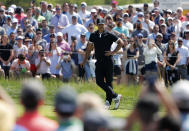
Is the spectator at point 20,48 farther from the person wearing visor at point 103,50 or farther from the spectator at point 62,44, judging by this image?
the person wearing visor at point 103,50

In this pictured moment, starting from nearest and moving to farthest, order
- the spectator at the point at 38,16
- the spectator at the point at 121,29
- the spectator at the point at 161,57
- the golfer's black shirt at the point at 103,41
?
the golfer's black shirt at the point at 103,41
the spectator at the point at 161,57
the spectator at the point at 121,29
the spectator at the point at 38,16

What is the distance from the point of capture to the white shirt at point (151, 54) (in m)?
18.6

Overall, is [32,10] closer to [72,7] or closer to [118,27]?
[72,7]

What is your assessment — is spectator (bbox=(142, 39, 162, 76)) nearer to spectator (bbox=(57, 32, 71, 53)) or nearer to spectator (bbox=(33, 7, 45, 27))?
spectator (bbox=(57, 32, 71, 53))

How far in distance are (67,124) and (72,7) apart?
1619cm

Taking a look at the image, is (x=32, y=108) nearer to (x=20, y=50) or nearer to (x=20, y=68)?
(x=20, y=68)

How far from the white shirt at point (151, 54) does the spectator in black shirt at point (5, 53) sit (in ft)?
14.1

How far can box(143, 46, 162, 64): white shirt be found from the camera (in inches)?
734

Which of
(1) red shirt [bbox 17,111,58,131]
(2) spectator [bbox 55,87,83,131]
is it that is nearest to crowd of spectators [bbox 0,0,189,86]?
(1) red shirt [bbox 17,111,58,131]

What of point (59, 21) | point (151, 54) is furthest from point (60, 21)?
point (151, 54)

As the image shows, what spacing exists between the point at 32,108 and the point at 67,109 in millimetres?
405

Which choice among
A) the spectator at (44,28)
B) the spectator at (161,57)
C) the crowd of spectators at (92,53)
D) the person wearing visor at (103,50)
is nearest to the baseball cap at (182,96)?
the person wearing visor at (103,50)

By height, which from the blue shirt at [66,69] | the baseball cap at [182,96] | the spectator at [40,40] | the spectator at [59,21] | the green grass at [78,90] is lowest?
the green grass at [78,90]

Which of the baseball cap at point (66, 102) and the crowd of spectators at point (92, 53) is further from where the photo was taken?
the crowd of spectators at point (92, 53)
